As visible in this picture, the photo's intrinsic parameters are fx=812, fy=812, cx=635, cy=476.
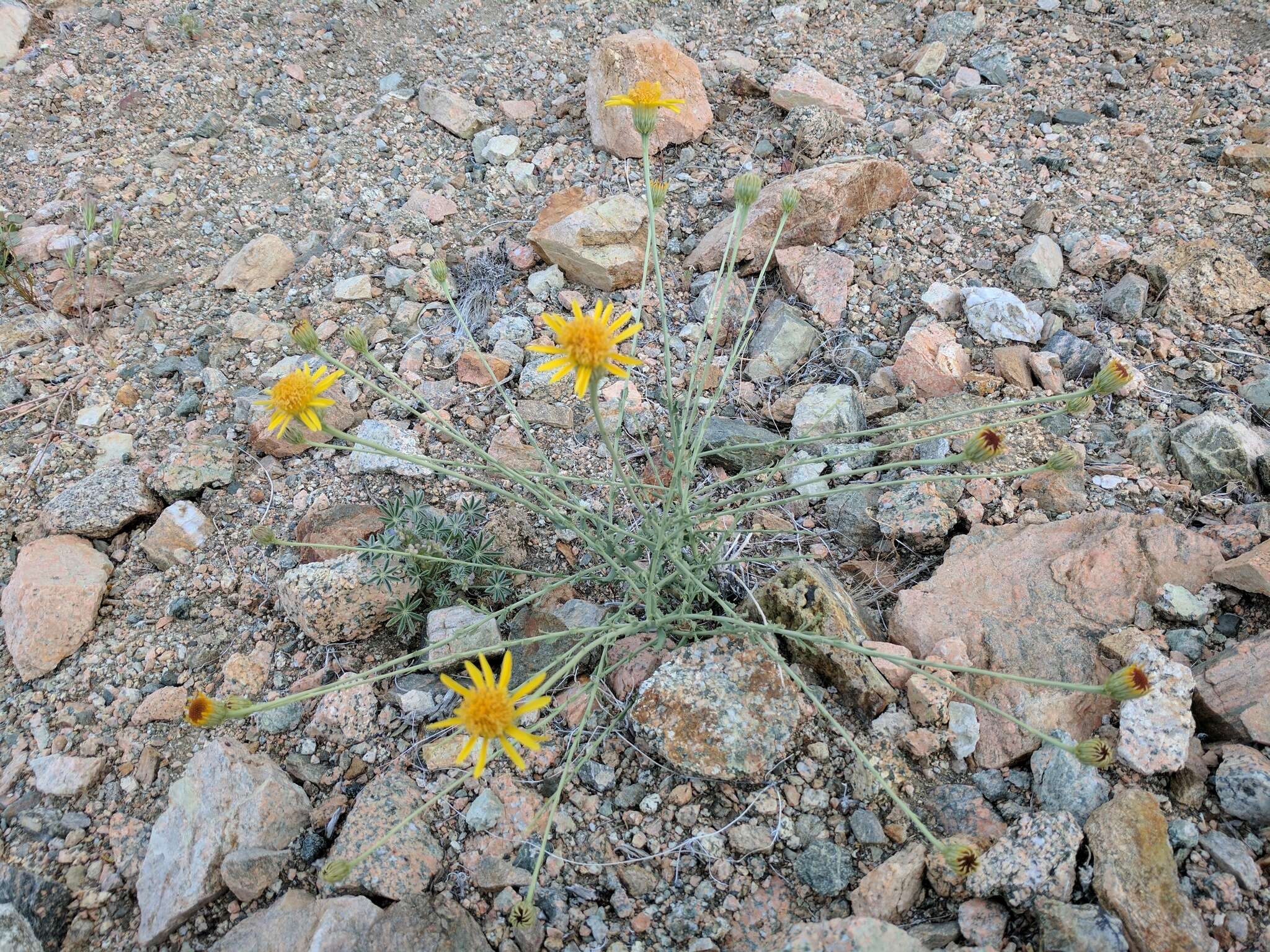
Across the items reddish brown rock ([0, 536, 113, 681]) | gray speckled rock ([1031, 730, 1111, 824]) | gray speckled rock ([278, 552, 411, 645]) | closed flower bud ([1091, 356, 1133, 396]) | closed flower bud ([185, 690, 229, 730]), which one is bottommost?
reddish brown rock ([0, 536, 113, 681])

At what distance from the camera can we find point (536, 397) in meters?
3.47

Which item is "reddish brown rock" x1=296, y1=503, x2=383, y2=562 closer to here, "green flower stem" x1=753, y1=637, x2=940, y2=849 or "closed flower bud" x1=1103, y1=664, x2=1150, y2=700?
"green flower stem" x1=753, y1=637, x2=940, y2=849

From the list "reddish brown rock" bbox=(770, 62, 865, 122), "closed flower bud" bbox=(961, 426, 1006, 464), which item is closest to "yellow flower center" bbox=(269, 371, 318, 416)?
"closed flower bud" bbox=(961, 426, 1006, 464)

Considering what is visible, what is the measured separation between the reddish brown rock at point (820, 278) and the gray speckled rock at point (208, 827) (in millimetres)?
2845

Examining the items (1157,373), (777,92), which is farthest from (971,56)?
(1157,373)

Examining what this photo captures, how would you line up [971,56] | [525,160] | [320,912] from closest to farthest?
1. [320,912]
2. [525,160]
3. [971,56]

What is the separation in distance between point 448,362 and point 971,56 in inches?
145

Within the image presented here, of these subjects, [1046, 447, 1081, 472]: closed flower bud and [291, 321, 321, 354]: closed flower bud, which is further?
[291, 321, 321, 354]: closed flower bud

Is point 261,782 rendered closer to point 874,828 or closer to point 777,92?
point 874,828

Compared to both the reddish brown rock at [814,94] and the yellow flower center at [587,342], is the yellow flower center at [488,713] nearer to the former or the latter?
the yellow flower center at [587,342]

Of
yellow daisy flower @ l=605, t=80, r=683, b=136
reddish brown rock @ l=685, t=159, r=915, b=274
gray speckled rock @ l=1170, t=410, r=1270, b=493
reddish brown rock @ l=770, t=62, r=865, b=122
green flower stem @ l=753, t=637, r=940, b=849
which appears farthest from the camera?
reddish brown rock @ l=770, t=62, r=865, b=122

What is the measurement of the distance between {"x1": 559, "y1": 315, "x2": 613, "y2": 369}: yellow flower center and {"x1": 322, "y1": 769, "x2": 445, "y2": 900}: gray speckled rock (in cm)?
129

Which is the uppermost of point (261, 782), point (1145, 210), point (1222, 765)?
Result: point (1145, 210)

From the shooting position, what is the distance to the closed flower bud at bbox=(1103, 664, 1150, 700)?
189 cm
